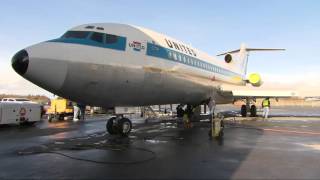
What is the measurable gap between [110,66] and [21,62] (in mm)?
2789

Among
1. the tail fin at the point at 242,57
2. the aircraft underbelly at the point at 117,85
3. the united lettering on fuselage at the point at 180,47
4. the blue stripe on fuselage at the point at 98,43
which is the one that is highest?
the tail fin at the point at 242,57

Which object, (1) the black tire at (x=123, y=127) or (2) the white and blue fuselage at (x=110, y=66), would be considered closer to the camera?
(2) the white and blue fuselage at (x=110, y=66)

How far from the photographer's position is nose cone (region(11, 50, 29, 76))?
9000 millimetres

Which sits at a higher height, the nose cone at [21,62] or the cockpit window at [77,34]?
the cockpit window at [77,34]

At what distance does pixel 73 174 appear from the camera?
6.55 meters

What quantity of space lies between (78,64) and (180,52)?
7107mm

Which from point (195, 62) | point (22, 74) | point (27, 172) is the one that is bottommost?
point (27, 172)

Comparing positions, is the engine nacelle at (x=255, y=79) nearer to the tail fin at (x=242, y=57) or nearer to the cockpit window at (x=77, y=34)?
the tail fin at (x=242, y=57)

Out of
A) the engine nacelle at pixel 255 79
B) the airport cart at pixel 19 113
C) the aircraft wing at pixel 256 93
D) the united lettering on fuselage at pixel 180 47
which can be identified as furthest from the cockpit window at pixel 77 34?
the engine nacelle at pixel 255 79

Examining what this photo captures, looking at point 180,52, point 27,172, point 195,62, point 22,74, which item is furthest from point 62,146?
point 195,62

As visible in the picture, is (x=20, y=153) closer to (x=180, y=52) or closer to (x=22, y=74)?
(x=22, y=74)

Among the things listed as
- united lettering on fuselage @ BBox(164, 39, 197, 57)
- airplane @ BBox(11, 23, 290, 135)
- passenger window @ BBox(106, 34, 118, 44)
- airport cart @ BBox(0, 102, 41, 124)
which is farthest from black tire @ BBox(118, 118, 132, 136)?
airport cart @ BBox(0, 102, 41, 124)

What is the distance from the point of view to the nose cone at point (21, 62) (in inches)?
354

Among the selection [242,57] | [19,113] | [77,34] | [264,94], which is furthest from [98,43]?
[242,57]
